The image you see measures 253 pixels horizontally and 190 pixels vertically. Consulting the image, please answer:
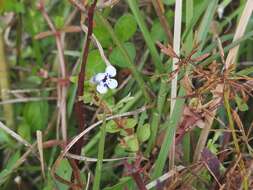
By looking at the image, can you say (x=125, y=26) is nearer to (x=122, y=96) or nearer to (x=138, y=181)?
(x=122, y=96)

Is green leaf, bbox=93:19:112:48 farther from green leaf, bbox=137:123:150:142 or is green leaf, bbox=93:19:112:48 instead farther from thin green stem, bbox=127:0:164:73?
green leaf, bbox=137:123:150:142

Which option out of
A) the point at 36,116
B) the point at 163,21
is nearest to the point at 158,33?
the point at 163,21

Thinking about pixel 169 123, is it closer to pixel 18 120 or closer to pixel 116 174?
pixel 116 174

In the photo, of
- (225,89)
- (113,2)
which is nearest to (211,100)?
(225,89)

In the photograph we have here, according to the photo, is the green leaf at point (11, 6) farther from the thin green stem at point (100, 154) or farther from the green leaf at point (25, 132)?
the thin green stem at point (100, 154)

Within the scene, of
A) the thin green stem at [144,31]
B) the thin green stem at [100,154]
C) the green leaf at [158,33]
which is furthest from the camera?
the green leaf at [158,33]

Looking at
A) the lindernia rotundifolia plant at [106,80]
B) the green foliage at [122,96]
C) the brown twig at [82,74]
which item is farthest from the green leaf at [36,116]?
the lindernia rotundifolia plant at [106,80]

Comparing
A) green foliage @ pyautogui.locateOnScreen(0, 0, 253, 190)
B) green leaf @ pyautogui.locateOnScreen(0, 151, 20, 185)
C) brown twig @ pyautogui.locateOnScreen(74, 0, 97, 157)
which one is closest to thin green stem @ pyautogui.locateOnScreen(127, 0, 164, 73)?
green foliage @ pyautogui.locateOnScreen(0, 0, 253, 190)
